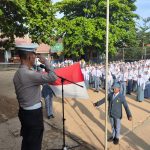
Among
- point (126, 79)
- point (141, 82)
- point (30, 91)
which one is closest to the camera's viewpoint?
point (30, 91)

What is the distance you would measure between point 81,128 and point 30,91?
6216 mm

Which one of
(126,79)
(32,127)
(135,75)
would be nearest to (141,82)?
(126,79)

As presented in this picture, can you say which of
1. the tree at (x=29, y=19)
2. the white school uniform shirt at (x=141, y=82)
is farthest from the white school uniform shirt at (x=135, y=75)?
the tree at (x=29, y=19)

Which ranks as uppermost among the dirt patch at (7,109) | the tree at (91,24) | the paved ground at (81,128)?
the tree at (91,24)

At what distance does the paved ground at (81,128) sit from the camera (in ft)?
28.8

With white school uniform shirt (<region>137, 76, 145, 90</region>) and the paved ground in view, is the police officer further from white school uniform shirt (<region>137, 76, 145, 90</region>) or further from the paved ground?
white school uniform shirt (<region>137, 76, 145, 90</region>)

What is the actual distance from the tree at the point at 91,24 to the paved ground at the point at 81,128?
22.4 m

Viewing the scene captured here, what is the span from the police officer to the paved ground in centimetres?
363

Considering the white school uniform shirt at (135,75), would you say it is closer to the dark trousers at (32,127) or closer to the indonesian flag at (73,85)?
the indonesian flag at (73,85)

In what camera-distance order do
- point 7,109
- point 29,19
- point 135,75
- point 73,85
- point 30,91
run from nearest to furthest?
1. point 30,91
2. point 73,85
3. point 29,19
4. point 7,109
5. point 135,75

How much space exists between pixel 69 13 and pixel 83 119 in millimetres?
30138

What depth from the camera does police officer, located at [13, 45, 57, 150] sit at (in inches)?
177

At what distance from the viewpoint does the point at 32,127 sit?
15.3 feet

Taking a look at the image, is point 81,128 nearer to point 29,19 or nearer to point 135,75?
point 29,19
